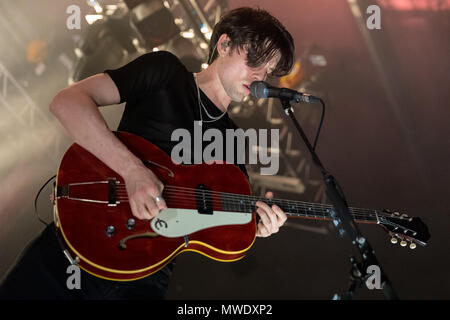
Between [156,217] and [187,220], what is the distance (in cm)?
16

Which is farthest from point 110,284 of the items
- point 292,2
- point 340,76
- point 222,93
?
point 340,76

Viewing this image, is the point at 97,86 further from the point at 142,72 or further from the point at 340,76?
the point at 340,76

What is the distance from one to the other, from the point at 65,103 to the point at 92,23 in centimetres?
226

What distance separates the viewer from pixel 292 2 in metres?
4.22

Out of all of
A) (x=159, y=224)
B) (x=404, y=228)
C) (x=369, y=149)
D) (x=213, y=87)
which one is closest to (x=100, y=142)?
(x=159, y=224)

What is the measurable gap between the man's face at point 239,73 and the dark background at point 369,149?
189 cm

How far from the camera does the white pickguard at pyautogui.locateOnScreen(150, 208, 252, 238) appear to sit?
172 cm

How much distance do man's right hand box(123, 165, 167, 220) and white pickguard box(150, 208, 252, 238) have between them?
13cm

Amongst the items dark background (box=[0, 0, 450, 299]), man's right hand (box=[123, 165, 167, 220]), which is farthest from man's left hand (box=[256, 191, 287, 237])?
dark background (box=[0, 0, 450, 299])

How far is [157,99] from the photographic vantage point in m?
2.06

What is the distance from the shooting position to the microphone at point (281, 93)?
1.78 m
